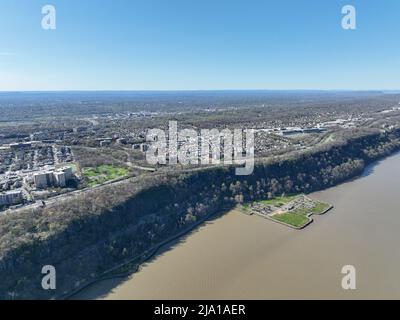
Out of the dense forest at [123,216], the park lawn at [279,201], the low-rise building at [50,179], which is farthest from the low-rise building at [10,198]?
the park lawn at [279,201]

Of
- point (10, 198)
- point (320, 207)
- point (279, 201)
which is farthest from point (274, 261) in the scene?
point (10, 198)

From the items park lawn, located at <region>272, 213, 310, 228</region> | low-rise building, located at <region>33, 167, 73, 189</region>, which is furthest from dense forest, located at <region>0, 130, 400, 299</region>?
low-rise building, located at <region>33, 167, 73, 189</region>

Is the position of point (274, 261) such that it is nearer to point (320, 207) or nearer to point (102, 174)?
point (320, 207)

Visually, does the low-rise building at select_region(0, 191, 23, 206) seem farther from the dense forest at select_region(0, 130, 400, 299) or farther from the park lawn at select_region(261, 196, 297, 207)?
the park lawn at select_region(261, 196, 297, 207)

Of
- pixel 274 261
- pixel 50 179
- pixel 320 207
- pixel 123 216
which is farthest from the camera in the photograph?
pixel 50 179

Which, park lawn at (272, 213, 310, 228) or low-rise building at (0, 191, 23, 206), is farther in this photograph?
park lawn at (272, 213, 310, 228)

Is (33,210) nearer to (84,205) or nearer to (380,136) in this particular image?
(84,205)
